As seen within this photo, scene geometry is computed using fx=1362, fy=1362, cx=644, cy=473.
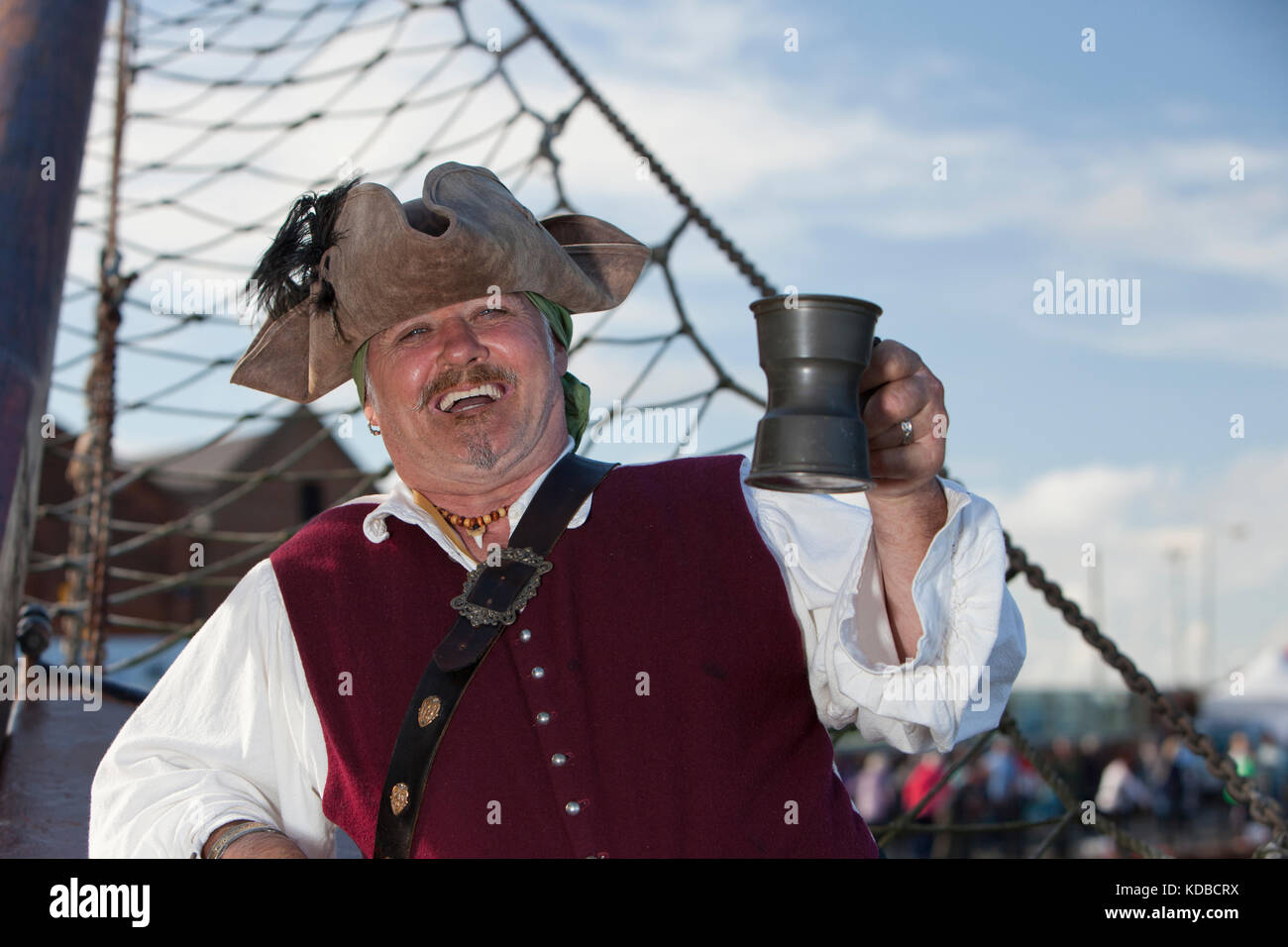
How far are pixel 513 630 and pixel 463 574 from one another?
0.40 feet

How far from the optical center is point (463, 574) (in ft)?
5.39

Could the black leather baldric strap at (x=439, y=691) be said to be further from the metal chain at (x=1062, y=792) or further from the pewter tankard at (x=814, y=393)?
the metal chain at (x=1062, y=792)

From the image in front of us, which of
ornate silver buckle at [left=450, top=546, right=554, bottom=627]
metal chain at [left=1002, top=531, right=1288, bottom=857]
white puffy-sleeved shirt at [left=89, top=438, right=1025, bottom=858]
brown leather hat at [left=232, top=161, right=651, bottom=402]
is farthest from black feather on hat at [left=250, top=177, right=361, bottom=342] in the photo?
metal chain at [left=1002, top=531, right=1288, bottom=857]

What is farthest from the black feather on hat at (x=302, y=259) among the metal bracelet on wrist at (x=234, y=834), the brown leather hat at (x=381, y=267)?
the metal bracelet on wrist at (x=234, y=834)

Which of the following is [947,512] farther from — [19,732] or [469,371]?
[19,732]

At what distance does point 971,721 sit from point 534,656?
48 cm

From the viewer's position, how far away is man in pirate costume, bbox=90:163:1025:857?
1437 millimetres

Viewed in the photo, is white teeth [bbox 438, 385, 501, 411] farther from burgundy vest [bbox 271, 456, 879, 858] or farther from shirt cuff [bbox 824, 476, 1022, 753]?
shirt cuff [bbox 824, 476, 1022, 753]

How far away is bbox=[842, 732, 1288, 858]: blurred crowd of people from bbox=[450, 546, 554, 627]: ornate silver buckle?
5747mm

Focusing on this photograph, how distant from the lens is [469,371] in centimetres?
163

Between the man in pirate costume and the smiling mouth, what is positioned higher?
the smiling mouth

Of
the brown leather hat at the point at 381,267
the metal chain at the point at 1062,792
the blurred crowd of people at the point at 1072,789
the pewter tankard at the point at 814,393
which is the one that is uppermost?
the brown leather hat at the point at 381,267

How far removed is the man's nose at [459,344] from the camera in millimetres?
1624

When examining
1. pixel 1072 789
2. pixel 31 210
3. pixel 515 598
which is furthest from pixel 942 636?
pixel 1072 789
